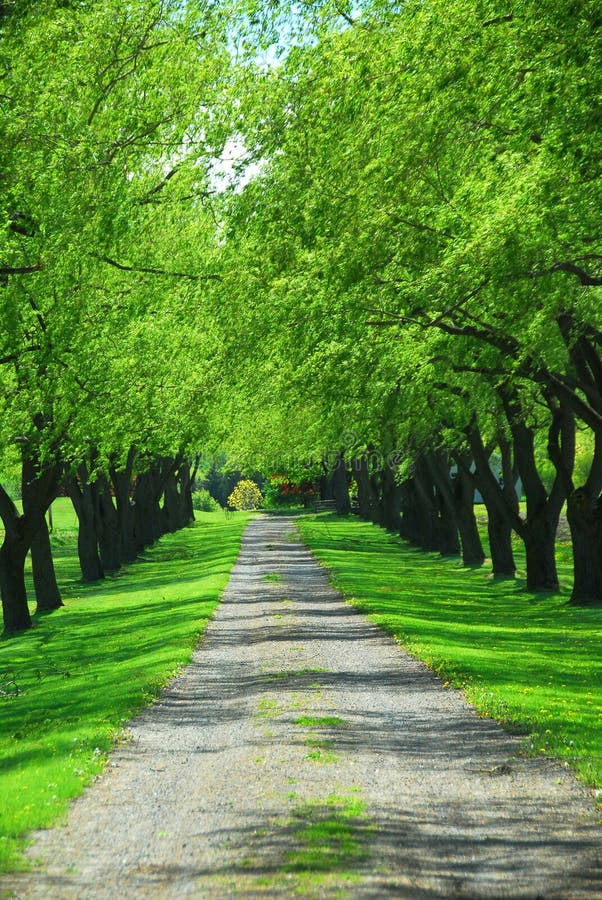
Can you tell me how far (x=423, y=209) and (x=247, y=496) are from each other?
348 feet

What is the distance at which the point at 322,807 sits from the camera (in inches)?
340

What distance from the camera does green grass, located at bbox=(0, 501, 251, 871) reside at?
32.0 ft

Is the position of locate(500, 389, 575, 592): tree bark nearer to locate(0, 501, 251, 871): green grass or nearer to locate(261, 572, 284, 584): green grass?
locate(261, 572, 284, 584): green grass

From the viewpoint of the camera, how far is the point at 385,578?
3447 centimetres

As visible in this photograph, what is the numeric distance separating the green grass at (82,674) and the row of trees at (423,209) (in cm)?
590

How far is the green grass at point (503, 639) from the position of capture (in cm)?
1185

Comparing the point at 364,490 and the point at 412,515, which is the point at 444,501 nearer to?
the point at 412,515

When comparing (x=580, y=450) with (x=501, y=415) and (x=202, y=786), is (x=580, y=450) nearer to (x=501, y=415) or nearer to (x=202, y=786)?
(x=501, y=415)

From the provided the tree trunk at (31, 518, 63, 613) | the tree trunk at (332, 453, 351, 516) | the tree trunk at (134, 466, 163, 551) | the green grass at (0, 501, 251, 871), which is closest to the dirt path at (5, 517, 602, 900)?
the green grass at (0, 501, 251, 871)

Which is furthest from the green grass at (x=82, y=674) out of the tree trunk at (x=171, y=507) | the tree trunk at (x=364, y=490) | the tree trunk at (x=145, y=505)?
the tree trunk at (x=364, y=490)

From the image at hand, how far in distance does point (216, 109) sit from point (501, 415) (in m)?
14.0

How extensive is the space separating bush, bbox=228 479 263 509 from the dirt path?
349 feet

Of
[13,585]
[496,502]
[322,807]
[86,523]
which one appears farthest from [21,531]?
[322,807]

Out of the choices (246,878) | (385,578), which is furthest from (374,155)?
(385,578)
